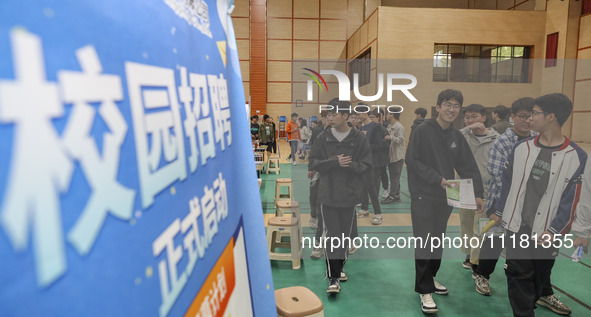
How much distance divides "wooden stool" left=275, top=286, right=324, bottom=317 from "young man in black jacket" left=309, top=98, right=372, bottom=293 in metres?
1.25

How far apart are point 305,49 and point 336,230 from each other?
1461 cm

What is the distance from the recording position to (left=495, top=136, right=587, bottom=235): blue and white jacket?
2.49 metres

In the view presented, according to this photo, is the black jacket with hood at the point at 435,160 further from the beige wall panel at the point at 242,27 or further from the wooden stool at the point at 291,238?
the beige wall panel at the point at 242,27

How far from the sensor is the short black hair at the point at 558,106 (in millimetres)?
2508

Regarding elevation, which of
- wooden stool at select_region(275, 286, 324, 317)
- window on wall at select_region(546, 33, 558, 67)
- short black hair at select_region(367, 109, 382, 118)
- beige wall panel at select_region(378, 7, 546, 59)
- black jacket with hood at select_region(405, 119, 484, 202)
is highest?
beige wall panel at select_region(378, 7, 546, 59)

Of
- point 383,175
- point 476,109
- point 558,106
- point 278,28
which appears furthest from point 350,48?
point 558,106

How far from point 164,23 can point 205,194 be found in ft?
1.04

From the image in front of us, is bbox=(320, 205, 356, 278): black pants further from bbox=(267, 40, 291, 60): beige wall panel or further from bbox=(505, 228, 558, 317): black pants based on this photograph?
bbox=(267, 40, 291, 60): beige wall panel

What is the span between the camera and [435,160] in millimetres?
3086

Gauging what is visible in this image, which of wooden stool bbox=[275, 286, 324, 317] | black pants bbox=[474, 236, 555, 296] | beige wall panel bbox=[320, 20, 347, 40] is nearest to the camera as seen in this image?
wooden stool bbox=[275, 286, 324, 317]

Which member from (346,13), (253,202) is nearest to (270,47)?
(346,13)

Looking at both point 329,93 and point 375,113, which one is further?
point 375,113

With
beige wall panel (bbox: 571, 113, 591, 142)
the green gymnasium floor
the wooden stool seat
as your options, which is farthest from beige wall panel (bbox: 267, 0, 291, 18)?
beige wall panel (bbox: 571, 113, 591, 142)

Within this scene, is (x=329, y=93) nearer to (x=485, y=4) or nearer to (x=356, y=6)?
(x=356, y=6)
